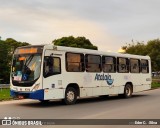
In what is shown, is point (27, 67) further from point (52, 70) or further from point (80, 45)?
point (80, 45)

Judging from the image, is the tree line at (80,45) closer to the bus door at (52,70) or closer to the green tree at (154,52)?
the green tree at (154,52)

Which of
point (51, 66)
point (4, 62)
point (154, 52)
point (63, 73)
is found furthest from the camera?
point (154, 52)

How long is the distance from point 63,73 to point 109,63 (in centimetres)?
474

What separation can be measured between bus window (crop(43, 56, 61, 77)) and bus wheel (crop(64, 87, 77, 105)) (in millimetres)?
1174

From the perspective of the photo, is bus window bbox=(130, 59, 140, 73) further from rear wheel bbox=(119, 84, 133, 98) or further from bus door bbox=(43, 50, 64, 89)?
bus door bbox=(43, 50, 64, 89)

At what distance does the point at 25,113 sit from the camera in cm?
1505

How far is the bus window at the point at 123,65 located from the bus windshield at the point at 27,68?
Result: 7295mm

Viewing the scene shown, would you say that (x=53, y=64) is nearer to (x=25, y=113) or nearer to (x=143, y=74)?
(x=25, y=113)

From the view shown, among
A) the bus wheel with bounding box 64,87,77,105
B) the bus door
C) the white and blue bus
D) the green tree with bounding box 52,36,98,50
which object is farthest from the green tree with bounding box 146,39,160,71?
the bus door

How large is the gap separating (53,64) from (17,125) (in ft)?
22.6

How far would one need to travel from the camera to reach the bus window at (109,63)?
2228cm

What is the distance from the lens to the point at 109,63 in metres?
22.8

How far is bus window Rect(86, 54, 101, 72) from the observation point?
20.9m

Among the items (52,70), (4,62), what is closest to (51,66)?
(52,70)
